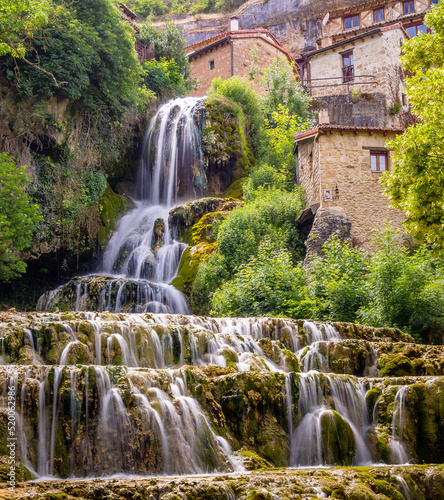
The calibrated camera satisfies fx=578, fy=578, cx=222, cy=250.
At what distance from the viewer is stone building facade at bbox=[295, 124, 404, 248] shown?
23.9 metres

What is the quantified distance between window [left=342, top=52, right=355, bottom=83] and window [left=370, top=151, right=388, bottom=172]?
13.8m

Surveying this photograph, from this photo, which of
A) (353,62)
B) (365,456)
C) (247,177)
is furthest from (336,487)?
(353,62)

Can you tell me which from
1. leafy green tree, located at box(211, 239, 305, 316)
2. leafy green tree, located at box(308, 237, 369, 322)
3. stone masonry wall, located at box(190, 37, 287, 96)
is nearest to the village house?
leafy green tree, located at box(308, 237, 369, 322)

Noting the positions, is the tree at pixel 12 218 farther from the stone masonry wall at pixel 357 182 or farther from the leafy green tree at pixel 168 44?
the leafy green tree at pixel 168 44

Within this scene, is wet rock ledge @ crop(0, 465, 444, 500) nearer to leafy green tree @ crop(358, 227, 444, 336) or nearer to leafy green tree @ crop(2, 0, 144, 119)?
leafy green tree @ crop(358, 227, 444, 336)

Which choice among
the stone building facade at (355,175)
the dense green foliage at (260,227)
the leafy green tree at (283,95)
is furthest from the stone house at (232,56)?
the stone building facade at (355,175)

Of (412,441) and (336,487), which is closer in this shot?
(336,487)

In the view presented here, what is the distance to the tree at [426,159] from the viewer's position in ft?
45.2

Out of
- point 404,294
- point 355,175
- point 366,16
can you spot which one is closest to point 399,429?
point 404,294

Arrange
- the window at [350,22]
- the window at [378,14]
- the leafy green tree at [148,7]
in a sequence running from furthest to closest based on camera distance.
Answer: the leafy green tree at [148,7], the window at [350,22], the window at [378,14]

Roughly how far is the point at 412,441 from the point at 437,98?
8.21 meters

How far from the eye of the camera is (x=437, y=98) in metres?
14.3

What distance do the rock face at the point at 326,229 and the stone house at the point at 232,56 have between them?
61.0ft

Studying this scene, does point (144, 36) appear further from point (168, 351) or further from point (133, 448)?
point (133, 448)
